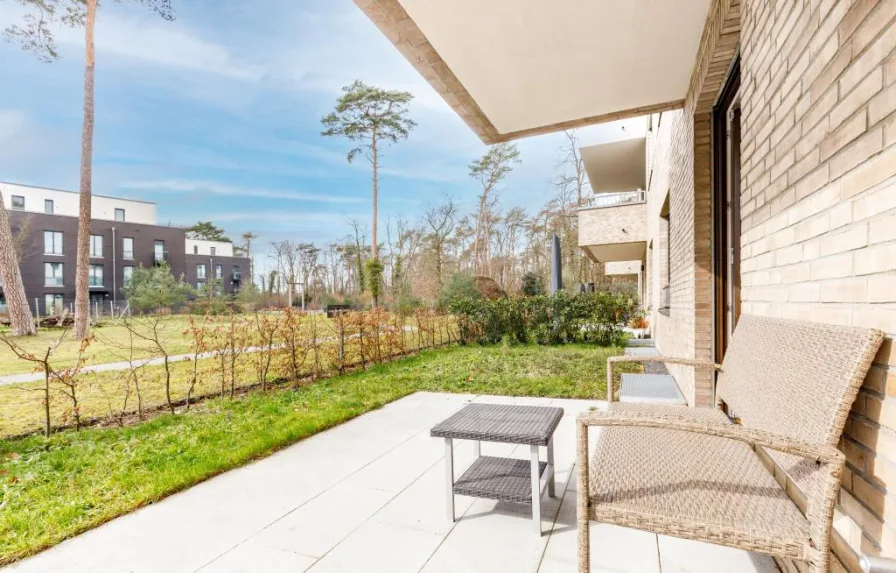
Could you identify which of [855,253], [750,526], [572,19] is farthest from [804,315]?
[572,19]

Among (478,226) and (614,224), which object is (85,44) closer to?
(614,224)

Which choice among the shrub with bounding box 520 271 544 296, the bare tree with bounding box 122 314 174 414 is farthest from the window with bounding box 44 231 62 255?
the bare tree with bounding box 122 314 174 414

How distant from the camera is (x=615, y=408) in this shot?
2291mm

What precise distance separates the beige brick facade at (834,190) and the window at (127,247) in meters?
32.1

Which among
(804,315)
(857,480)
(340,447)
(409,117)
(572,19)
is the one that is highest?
(409,117)

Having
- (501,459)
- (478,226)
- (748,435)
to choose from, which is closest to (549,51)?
(501,459)

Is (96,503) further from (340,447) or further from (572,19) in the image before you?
(572,19)

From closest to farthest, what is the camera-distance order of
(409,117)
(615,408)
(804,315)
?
(804,315), (615,408), (409,117)

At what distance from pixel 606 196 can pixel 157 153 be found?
32156 millimetres

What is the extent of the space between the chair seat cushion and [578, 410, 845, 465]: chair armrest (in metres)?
0.21

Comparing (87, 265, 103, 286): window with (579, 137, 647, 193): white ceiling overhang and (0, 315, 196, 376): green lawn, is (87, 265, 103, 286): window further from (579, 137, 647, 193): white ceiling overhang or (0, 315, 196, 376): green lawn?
(579, 137, 647, 193): white ceiling overhang

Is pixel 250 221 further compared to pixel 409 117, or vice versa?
pixel 250 221

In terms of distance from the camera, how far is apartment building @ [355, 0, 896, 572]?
3.63 feet

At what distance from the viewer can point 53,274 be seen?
942 inches
